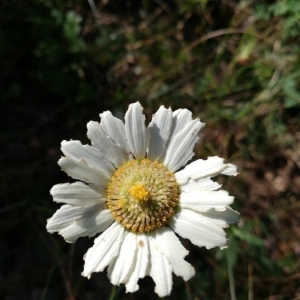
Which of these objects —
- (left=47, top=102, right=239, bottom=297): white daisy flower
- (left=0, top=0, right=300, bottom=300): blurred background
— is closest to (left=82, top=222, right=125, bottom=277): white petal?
(left=47, top=102, right=239, bottom=297): white daisy flower

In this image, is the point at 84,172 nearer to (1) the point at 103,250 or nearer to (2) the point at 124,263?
(1) the point at 103,250

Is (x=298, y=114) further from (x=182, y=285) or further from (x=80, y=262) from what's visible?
(x=80, y=262)

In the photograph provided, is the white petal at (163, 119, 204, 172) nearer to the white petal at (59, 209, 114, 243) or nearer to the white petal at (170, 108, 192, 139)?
the white petal at (170, 108, 192, 139)

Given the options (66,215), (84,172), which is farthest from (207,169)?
(66,215)

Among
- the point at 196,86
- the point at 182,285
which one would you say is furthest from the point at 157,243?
the point at 196,86

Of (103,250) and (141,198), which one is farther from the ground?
(141,198)

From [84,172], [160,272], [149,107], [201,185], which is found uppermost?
[149,107]

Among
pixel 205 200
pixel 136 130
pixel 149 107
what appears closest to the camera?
pixel 205 200

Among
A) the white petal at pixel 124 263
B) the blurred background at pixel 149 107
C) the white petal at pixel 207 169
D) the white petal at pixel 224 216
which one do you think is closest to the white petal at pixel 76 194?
the white petal at pixel 124 263
